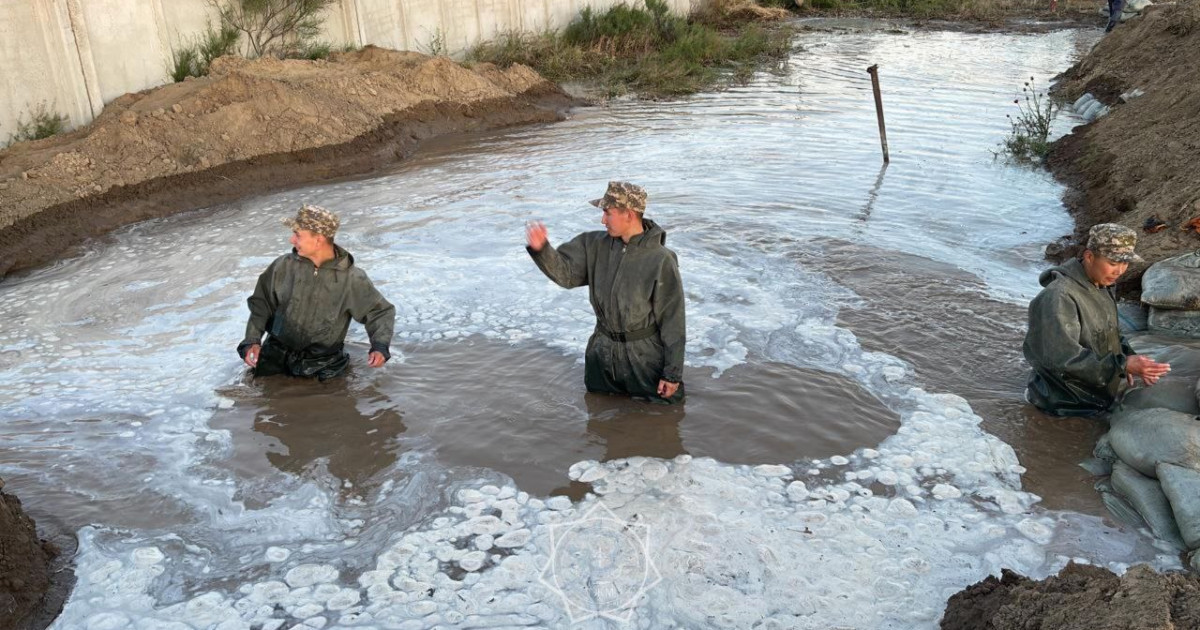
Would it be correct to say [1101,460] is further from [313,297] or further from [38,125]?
[38,125]

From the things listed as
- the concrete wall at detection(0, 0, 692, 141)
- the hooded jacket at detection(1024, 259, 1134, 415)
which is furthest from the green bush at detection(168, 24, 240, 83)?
the hooded jacket at detection(1024, 259, 1134, 415)

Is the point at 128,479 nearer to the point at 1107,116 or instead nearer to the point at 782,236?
the point at 782,236

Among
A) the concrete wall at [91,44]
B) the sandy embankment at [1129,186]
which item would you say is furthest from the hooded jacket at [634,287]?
the concrete wall at [91,44]

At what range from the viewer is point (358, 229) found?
426 inches

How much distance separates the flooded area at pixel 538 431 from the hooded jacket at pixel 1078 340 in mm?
304

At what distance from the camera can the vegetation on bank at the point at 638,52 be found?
1945cm

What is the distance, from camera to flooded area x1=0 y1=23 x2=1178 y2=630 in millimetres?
4770

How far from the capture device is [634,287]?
5898 mm

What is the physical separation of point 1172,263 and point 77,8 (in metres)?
12.4

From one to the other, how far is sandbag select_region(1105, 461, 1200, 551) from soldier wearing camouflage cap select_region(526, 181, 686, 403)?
2493 millimetres

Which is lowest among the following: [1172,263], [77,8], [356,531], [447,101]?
[356,531]

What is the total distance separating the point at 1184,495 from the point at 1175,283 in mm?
2514

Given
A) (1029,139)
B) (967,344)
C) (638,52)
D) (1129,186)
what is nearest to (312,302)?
(967,344)

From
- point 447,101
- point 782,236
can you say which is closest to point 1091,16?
point 447,101
